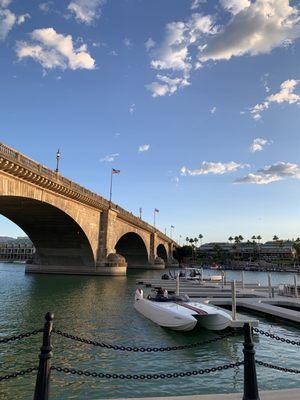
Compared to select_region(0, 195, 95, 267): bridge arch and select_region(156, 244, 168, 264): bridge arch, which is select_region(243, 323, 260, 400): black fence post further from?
select_region(156, 244, 168, 264): bridge arch

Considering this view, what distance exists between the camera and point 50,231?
55562 mm

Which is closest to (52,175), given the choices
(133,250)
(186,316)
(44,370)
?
(186,316)

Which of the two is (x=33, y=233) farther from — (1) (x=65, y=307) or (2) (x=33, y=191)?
(1) (x=65, y=307)

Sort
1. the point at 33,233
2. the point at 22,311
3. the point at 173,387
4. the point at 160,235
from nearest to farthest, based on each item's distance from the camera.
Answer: the point at 173,387 → the point at 22,311 → the point at 33,233 → the point at 160,235

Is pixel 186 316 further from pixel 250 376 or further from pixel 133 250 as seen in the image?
pixel 133 250

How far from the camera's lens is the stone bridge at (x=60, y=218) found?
33875 mm

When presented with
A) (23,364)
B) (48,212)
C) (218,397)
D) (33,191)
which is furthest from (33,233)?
(218,397)

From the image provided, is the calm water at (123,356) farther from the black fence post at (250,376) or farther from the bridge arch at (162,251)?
the bridge arch at (162,251)

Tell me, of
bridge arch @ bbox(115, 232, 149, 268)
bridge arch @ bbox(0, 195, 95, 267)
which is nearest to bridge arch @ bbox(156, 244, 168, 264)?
bridge arch @ bbox(115, 232, 149, 268)

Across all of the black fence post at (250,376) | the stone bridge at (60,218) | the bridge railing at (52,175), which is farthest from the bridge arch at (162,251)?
the black fence post at (250,376)

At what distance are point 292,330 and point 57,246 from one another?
1784 inches

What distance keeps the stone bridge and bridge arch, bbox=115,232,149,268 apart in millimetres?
13033

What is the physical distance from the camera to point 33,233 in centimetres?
5566

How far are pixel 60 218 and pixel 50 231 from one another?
7.42 m
